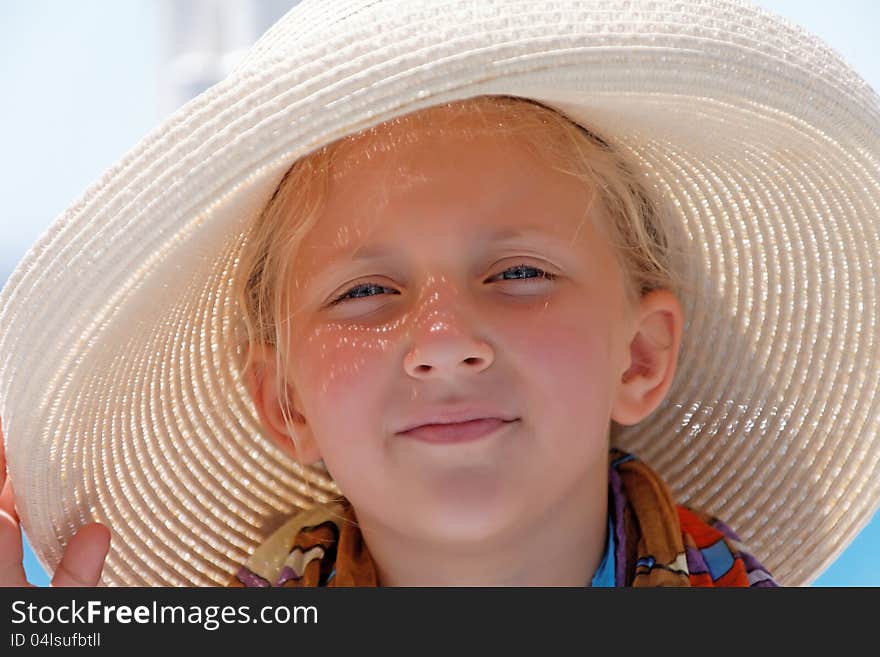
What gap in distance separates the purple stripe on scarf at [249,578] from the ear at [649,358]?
0.41 m

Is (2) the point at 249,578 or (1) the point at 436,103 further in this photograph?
(2) the point at 249,578

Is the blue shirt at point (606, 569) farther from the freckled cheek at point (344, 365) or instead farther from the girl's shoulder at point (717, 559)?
the freckled cheek at point (344, 365)

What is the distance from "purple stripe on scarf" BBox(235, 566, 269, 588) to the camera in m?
1.26

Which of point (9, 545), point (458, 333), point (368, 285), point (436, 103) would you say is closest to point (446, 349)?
point (458, 333)

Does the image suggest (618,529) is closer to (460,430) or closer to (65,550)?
(460,430)

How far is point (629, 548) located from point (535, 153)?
431 millimetres

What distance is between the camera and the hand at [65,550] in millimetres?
1079

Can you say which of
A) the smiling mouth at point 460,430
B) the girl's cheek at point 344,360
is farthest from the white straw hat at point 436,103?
the smiling mouth at point 460,430

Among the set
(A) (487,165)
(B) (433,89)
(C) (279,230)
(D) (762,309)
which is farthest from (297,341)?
(D) (762,309)

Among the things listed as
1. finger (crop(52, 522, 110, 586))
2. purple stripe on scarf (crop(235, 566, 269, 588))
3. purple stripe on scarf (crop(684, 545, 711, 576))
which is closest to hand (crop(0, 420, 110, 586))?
finger (crop(52, 522, 110, 586))

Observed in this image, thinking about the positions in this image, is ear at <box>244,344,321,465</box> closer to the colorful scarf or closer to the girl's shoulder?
the colorful scarf

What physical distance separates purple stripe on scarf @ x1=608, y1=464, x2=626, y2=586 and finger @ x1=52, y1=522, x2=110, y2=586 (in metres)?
0.51

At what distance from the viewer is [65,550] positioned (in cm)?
113

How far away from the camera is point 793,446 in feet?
4.25
